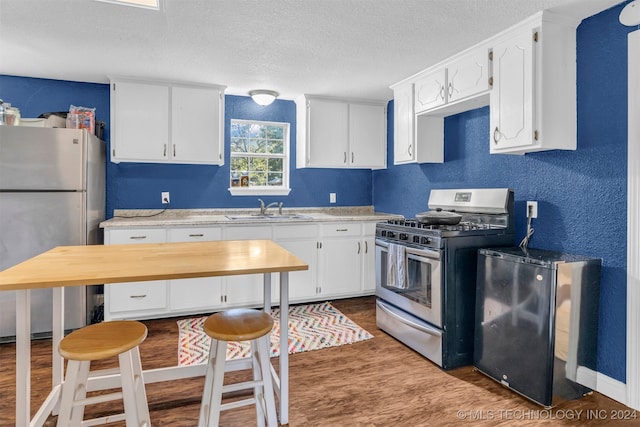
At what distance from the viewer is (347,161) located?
426 centimetres

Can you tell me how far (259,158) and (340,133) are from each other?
38.9 inches

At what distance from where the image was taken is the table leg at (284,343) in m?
1.80

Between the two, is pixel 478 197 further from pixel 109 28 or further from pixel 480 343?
pixel 109 28

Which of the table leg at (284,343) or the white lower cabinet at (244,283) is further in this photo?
the white lower cabinet at (244,283)

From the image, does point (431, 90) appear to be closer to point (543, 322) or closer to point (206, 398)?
point (543, 322)

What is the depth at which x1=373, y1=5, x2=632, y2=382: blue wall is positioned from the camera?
2096mm

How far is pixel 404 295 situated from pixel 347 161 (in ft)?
6.23

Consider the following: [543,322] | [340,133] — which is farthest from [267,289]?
[340,133]

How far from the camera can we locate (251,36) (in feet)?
8.42

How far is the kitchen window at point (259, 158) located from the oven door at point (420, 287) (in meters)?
1.80

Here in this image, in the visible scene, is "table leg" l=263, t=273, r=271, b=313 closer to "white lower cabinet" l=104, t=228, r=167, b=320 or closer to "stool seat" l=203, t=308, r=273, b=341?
"stool seat" l=203, t=308, r=273, b=341

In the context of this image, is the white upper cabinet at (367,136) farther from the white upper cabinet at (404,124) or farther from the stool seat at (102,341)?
the stool seat at (102,341)

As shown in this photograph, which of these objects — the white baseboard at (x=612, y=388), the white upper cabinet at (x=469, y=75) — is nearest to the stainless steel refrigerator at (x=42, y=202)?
the white upper cabinet at (x=469, y=75)

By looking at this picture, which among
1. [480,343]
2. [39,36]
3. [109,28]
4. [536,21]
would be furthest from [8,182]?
[536,21]
